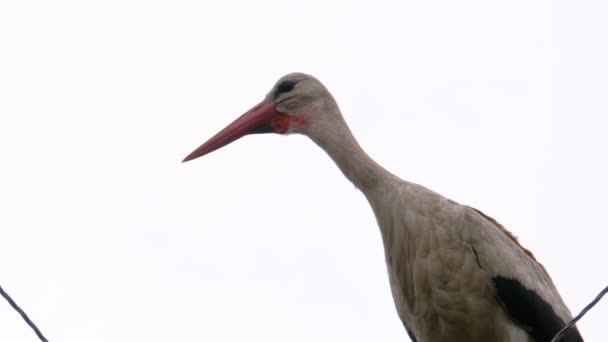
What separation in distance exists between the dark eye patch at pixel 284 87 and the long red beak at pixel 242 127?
0.08 m

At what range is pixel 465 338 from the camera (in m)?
5.22

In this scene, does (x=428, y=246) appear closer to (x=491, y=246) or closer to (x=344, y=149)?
(x=491, y=246)

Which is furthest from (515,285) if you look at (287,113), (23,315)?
(23,315)

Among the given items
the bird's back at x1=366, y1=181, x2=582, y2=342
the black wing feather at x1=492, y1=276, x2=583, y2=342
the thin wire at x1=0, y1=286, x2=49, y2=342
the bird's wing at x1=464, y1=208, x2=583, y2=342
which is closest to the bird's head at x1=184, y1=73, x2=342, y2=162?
the bird's back at x1=366, y1=181, x2=582, y2=342

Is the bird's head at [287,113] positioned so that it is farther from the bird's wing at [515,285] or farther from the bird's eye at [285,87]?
the bird's wing at [515,285]

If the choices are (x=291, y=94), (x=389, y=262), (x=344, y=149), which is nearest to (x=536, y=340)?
(x=389, y=262)

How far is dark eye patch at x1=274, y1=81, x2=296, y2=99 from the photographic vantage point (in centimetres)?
649

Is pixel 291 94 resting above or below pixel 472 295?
above

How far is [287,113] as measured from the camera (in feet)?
20.9

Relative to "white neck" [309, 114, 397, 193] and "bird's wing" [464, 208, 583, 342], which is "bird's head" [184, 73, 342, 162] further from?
"bird's wing" [464, 208, 583, 342]

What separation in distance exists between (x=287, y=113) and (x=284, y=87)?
230 millimetres

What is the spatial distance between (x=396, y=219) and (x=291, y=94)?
4.48 ft

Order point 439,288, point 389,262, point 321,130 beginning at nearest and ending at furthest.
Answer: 1. point 439,288
2. point 389,262
3. point 321,130

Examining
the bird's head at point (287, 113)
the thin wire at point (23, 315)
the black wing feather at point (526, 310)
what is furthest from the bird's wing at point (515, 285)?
the thin wire at point (23, 315)
